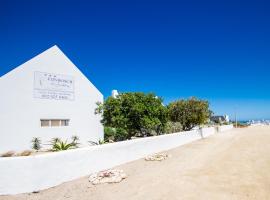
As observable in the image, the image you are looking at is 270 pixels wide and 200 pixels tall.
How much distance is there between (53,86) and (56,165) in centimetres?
1051

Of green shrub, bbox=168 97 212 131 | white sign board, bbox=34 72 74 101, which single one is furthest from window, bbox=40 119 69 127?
green shrub, bbox=168 97 212 131

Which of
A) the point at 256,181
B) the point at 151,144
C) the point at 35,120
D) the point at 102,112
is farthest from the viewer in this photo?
the point at 102,112

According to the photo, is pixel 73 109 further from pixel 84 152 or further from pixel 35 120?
pixel 84 152

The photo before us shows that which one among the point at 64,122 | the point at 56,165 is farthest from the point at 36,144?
the point at 56,165

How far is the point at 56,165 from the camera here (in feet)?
30.3

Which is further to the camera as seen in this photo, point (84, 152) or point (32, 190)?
point (84, 152)

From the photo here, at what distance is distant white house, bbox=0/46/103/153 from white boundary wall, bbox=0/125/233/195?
7.00 metres

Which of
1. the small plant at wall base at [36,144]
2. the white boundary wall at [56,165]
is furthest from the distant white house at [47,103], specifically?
the white boundary wall at [56,165]

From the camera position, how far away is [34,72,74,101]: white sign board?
18.1 metres

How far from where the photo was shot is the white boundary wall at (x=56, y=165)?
8234mm

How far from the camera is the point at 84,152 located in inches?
411

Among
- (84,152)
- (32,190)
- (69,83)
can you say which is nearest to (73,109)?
(69,83)

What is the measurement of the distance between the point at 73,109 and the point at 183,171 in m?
10.8

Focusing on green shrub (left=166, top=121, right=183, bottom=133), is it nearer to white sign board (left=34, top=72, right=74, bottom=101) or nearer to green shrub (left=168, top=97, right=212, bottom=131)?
green shrub (left=168, top=97, right=212, bottom=131)
